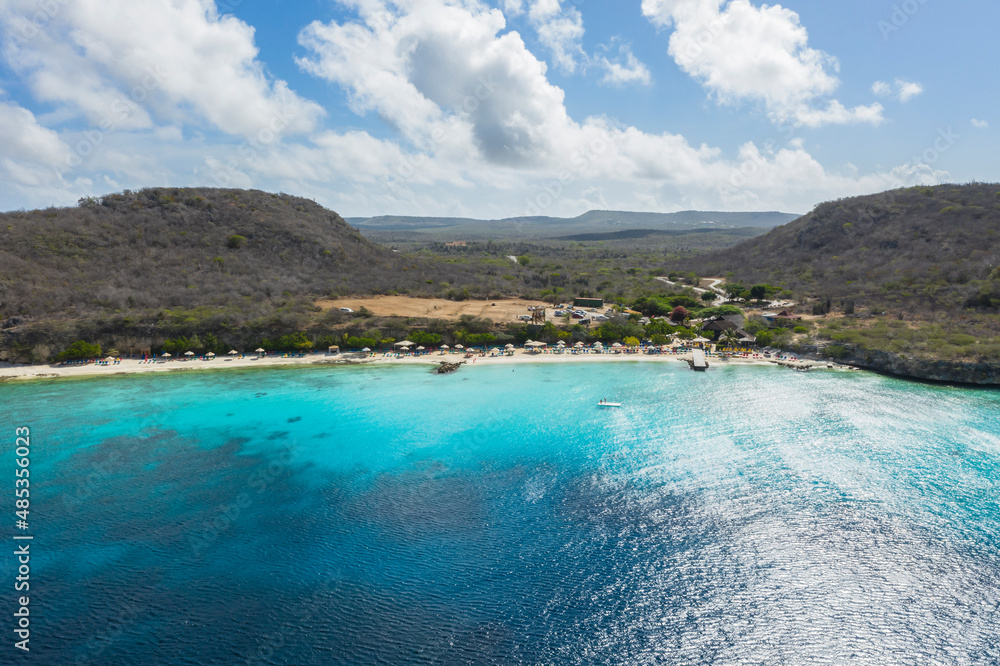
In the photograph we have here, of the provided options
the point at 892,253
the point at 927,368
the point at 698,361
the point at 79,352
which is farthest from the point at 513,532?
the point at 892,253

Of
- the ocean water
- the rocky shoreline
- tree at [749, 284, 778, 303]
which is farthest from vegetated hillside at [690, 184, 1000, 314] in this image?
the ocean water

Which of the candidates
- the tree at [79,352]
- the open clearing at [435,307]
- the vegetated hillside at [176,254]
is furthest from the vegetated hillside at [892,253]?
the tree at [79,352]

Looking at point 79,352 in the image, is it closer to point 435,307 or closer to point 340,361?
point 340,361

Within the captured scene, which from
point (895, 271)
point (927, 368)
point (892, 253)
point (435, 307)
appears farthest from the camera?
point (892, 253)

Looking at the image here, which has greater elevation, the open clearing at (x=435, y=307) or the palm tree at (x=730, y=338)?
the open clearing at (x=435, y=307)

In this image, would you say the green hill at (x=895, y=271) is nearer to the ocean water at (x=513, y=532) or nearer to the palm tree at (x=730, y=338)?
the palm tree at (x=730, y=338)

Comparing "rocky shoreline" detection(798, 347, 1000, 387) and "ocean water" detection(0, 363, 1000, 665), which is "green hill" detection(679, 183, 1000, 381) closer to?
"rocky shoreline" detection(798, 347, 1000, 387)
